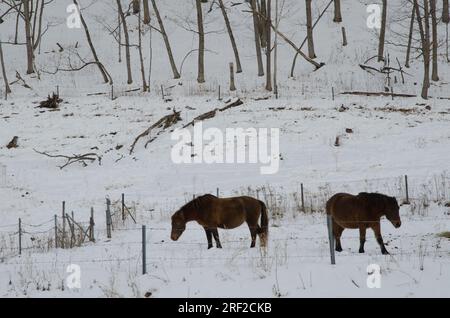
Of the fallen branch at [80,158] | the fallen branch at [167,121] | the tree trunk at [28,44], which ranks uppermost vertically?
the tree trunk at [28,44]

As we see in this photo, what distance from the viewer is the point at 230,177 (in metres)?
21.4

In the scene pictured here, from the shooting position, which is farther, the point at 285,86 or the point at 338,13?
the point at 338,13

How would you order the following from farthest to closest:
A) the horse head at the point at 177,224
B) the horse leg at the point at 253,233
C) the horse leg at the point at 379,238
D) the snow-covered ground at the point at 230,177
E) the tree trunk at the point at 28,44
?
the tree trunk at the point at 28,44
the horse head at the point at 177,224
the horse leg at the point at 253,233
the horse leg at the point at 379,238
the snow-covered ground at the point at 230,177

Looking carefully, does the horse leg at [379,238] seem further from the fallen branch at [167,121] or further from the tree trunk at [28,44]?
the tree trunk at [28,44]

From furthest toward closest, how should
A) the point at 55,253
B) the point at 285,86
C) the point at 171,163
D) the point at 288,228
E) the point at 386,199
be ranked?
1. the point at 285,86
2. the point at 171,163
3. the point at 288,228
4. the point at 55,253
5. the point at 386,199

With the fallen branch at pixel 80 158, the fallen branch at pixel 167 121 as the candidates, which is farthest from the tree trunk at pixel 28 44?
the fallen branch at pixel 80 158

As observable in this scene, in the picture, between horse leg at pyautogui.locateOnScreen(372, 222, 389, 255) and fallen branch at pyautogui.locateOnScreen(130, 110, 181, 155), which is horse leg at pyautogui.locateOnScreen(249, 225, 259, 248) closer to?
horse leg at pyautogui.locateOnScreen(372, 222, 389, 255)

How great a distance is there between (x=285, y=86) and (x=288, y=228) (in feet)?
78.7

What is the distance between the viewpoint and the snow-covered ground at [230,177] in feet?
29.0

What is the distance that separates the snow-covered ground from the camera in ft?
29.0

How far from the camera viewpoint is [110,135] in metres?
27.3
